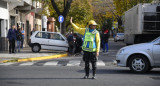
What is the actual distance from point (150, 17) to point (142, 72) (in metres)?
14.1

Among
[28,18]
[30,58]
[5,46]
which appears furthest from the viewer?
[28,18]

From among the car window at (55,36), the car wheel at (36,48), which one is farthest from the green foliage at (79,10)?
the car wheel at (36,48)

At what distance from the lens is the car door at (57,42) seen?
82.3 ft

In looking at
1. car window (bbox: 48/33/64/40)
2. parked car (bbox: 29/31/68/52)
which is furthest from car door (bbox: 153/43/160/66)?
car window (bbox: 48/33/64/40)

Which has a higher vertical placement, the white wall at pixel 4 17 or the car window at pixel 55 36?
the white wall at pixel 4 17

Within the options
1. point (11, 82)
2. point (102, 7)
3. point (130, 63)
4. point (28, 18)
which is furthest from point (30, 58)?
point (102, 7)

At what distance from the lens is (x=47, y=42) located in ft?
82.3

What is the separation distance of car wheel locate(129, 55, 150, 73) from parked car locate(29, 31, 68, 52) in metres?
12.7

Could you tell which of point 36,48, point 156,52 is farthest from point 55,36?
point 156,52

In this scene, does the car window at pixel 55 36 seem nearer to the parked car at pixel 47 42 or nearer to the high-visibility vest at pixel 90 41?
the parked car at pixel 47 42

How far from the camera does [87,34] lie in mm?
11094

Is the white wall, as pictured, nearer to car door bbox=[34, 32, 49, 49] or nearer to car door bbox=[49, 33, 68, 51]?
car door bbox=[34, 32, 49, 49]

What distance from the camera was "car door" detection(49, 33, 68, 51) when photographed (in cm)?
2508

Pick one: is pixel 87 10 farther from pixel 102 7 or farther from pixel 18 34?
pixel 18 34
